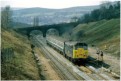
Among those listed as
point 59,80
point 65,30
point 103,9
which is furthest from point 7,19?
point 59,80

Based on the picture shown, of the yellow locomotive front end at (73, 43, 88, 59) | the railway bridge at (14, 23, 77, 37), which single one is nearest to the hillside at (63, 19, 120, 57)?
the yellow locomotive front end at (73, 43, 88, 59)

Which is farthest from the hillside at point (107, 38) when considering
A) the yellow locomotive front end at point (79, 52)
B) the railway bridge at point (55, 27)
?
the railway bridge at point (55, 27)

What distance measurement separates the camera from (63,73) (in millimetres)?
39469

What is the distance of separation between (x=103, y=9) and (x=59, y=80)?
5422 inches

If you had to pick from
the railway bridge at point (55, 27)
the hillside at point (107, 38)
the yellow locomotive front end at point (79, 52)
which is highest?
the yellow locomotive front end at point (79, 52)

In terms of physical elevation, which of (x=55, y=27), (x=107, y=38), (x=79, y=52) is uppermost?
(x=79, y=52)

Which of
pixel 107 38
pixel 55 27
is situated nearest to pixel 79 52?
pixel 107 38

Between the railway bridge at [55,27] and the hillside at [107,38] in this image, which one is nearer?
the hillside at [107,38]

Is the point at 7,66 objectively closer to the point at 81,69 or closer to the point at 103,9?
the point at 81,69

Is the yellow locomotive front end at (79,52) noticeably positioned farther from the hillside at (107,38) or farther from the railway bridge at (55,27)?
the railway bridge at (55,27)

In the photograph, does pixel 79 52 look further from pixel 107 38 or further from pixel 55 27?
pixel 55 27

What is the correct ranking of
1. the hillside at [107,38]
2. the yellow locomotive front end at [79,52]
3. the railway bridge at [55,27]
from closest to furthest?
the yellow locomotive front end at [79,52] < the hillside at [107,38] < the railway bridge at [55,27]

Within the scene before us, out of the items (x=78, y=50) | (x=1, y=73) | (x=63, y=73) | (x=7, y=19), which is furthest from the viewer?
(x=7, y=19)

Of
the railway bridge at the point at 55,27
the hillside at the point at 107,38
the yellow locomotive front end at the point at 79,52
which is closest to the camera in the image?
the yellow locomotive front end at the point at 79,52
